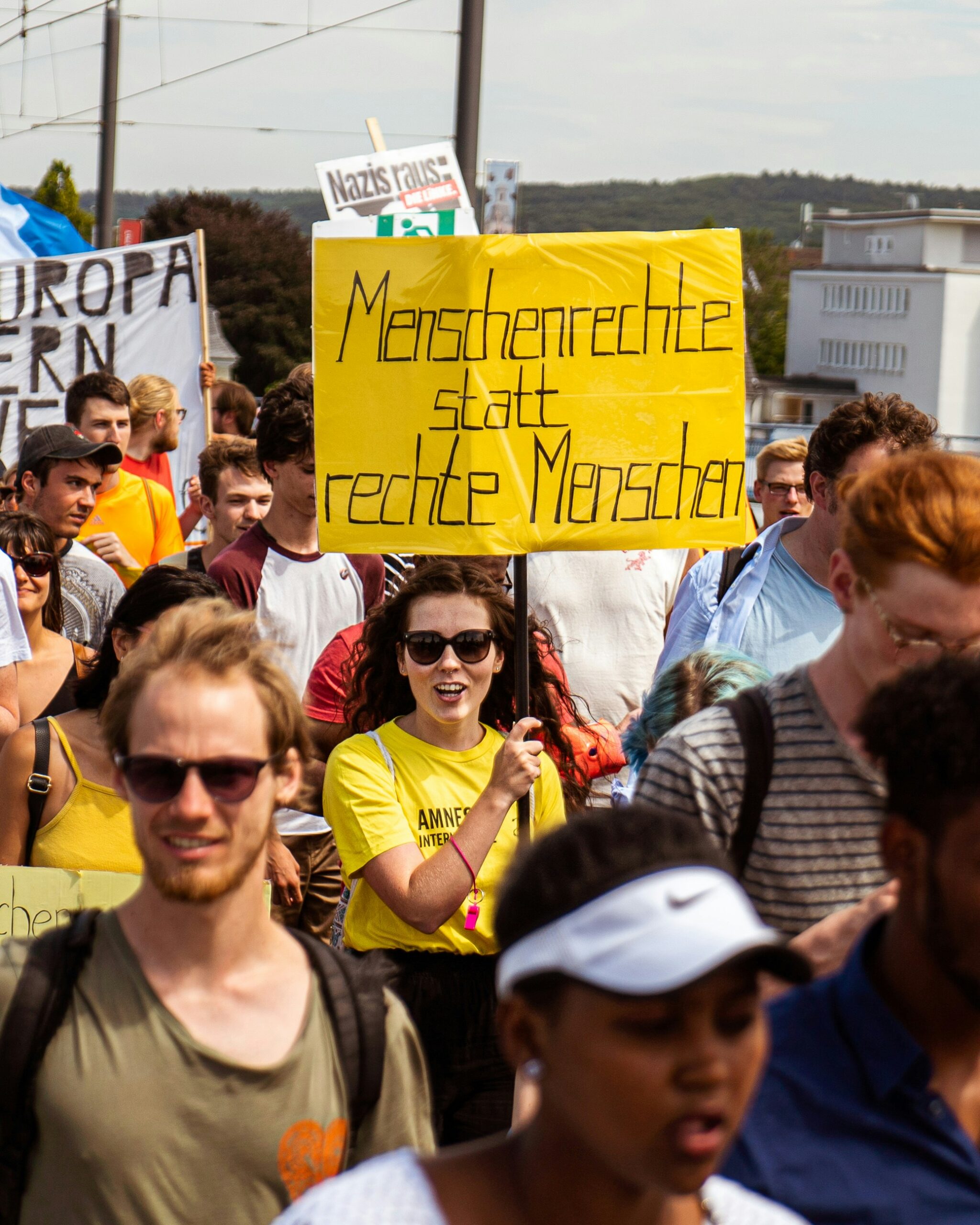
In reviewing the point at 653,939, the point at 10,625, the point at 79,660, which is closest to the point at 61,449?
the point at 79,660

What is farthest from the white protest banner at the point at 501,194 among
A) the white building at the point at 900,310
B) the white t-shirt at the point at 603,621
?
Answer: the white building at the point at 900,310

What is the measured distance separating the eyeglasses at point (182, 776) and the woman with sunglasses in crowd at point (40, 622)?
2505 mm

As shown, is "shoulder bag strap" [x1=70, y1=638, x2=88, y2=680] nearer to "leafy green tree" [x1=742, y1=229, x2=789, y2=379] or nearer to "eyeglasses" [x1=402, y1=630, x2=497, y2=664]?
"eyeglasses" [x1=402, y1=630, x2=497, y2=664]

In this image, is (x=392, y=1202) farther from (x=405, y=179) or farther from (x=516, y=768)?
(x=405, y=179)

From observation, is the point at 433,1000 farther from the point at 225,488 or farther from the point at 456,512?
the point at 225,488

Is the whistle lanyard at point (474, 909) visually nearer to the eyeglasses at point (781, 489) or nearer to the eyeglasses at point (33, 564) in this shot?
the eyeglasses at point (33, 564)

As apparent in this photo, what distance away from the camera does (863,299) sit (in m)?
98.9

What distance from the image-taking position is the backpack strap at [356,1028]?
7.34 feet

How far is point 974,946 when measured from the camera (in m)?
1.74

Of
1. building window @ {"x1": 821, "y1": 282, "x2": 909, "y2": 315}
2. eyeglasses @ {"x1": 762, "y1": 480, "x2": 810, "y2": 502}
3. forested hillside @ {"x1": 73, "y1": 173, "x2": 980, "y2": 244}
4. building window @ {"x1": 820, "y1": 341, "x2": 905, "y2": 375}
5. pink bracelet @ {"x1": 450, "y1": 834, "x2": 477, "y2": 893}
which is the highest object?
forested hillside @ {"x1": 73, "y1": 173, "x2": 980, "y2": 244}

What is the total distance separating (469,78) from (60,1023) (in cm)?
856

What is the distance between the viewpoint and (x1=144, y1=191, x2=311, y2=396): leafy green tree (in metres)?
71.6

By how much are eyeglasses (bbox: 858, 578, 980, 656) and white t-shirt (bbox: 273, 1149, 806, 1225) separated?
967mm

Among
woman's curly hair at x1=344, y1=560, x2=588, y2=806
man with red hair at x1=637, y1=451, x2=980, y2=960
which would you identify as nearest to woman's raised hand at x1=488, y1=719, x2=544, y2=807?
woman's curly hair at x1=344, y1=560, x2=588, y2=806
